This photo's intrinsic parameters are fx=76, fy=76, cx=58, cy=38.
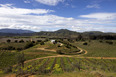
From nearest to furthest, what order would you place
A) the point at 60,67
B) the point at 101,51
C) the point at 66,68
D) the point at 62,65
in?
the point at 66,68 < the point at 60,67 < the point at 62,65 < the point at 101,51

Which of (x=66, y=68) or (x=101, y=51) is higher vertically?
(x=66, y=68)

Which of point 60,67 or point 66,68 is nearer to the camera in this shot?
point 66,68

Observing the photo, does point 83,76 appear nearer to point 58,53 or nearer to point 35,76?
point 35,76

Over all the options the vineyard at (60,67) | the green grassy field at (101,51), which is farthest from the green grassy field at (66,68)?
the green grassy field at (101,51)

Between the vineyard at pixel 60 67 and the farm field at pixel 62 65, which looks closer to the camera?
the farm field at pixel 62 65

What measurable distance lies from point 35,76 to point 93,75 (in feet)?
29.5

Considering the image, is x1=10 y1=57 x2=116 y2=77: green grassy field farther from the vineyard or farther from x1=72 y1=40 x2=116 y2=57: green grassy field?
x1=72 y1=40 x2=116 y2=57: green grassy field

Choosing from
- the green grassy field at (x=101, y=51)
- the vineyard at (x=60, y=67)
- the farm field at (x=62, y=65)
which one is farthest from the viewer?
the green grassy field at (x=101, y=51)

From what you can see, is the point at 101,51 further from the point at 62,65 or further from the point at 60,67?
the point at 60,67

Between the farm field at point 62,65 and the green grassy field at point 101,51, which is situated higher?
the farm field at point 62,65

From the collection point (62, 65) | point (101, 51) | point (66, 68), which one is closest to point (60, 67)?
point (62, 65)

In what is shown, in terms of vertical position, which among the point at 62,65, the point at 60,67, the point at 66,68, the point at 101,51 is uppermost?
the point at 66,68

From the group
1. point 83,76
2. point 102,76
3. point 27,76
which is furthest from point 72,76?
point 27,76

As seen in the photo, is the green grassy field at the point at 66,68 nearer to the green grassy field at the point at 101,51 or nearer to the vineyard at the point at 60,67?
the vineyard at the point at 60,67
